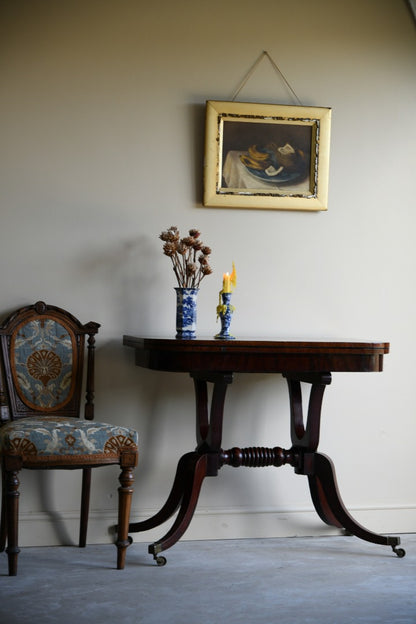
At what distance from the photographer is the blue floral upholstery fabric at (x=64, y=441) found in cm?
281

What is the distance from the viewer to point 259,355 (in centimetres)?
298

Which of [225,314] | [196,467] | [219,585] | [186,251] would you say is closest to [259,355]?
[225,314]

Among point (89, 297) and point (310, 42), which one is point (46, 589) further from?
point (310, 42)

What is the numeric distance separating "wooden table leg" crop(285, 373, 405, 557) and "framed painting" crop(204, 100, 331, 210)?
2.85ft

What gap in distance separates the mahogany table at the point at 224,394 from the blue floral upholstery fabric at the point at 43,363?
0.94 ft

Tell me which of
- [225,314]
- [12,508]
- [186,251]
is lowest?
[12,508]

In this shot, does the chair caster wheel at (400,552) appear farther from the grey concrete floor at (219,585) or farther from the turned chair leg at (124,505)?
the turned chair leg at (124,505)

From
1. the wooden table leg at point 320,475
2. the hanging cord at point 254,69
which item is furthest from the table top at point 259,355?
the hanging cord at point 254,69

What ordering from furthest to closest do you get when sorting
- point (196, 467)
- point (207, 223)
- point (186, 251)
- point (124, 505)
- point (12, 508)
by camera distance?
point (207, 223) → point (186, 251) → point (196, 467) → point (124, 505) → point (12, 508)

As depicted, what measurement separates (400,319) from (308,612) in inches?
65.4

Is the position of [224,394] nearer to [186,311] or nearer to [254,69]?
[186,311]

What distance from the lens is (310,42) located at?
370 cm

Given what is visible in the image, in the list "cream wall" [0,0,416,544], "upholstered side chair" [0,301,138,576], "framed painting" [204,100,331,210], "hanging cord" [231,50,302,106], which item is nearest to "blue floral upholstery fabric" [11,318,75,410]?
"upholstered side chair" [0,301,138,576]

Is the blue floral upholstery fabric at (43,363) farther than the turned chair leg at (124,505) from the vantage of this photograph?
Yes
